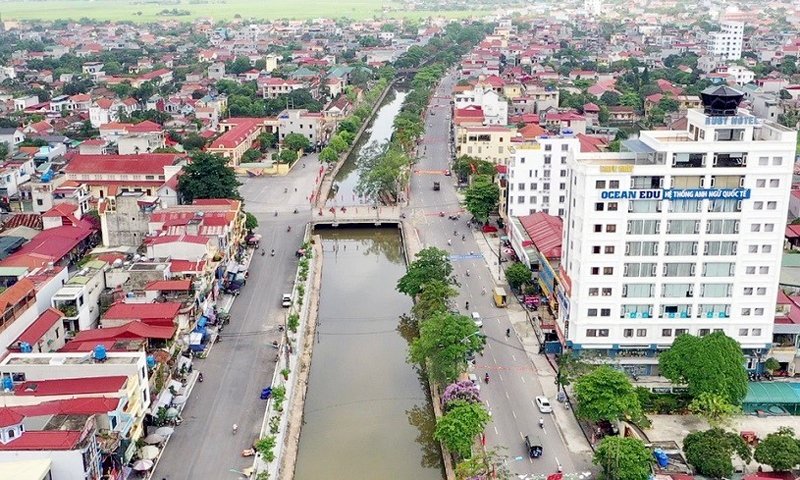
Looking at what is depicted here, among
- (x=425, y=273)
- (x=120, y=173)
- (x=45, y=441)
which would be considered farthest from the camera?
(x=120, y=173)

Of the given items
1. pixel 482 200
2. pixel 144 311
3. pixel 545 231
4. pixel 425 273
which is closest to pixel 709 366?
pixel 425 273

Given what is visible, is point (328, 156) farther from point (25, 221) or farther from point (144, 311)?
point (144, 311)

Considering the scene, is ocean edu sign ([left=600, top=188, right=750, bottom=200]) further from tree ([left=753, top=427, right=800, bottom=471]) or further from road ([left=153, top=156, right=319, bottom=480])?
road ([left=153, top=156, right=319, bottom=480])

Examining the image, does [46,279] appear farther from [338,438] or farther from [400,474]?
[400,474]

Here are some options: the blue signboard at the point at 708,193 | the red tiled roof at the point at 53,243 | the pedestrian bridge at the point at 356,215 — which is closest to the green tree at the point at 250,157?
the pedestrian bridge at the point at 356,215

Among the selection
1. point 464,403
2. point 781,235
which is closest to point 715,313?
point 781,235

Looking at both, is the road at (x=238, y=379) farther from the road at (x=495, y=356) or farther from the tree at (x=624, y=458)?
the tree at (x=624, y=458)

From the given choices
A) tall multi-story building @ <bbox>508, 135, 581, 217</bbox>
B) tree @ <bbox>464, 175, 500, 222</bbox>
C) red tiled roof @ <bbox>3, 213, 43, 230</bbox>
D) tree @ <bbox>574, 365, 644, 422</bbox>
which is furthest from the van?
red tiled roof @ <bbox>3, 213, 43, 230</bbox>
